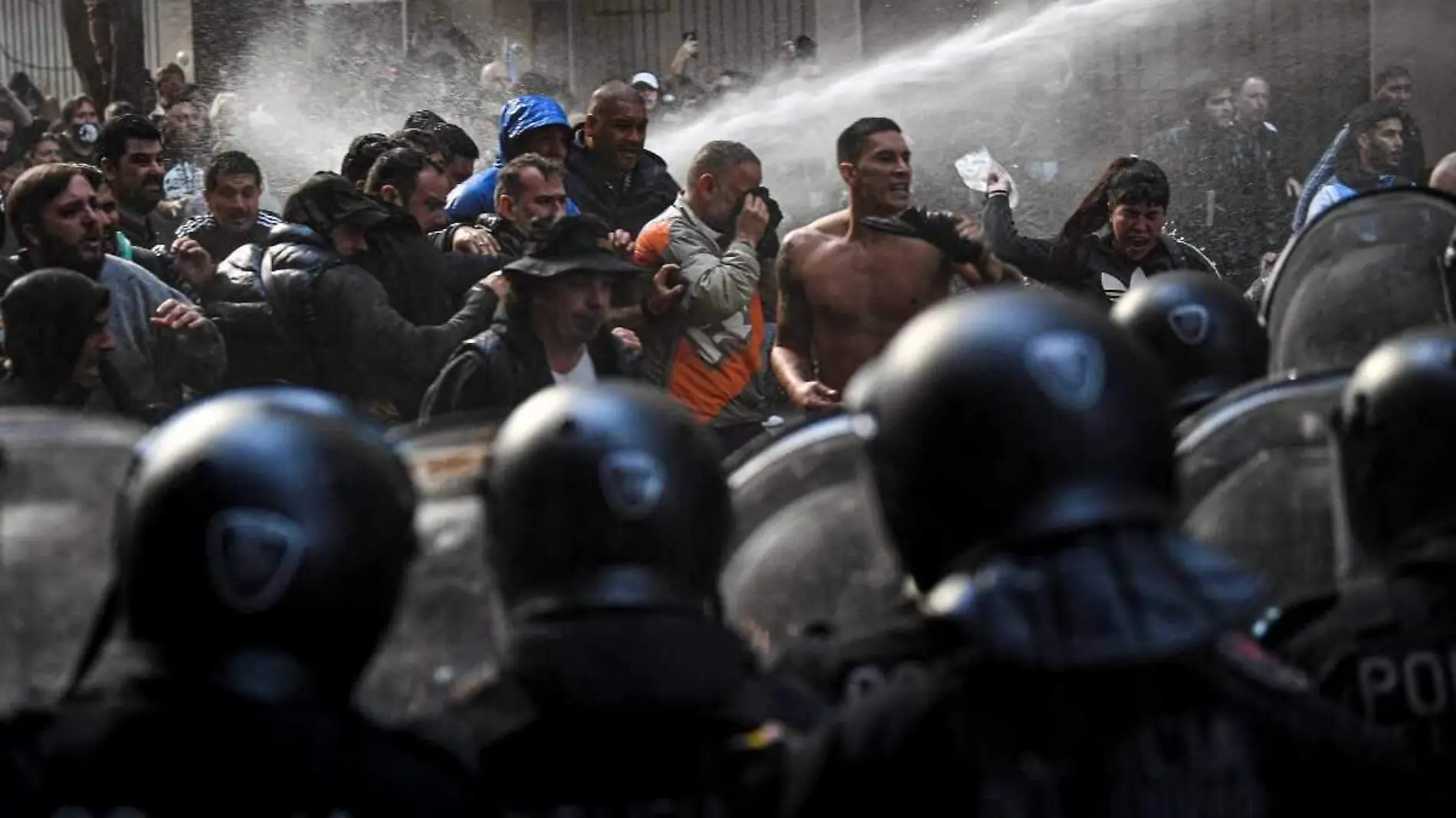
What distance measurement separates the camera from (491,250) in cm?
771

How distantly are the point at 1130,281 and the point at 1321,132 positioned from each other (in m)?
6.98

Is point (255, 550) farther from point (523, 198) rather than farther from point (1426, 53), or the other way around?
point (1426, 53)

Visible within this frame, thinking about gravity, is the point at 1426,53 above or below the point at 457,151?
above

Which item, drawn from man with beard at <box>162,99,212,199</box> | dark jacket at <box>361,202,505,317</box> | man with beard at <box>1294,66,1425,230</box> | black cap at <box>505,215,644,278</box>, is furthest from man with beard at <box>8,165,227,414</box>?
man with beard at <box>1294,66,1425,230</box>

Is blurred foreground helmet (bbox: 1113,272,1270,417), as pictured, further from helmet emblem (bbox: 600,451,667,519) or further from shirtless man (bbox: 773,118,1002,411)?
shirtless man (bbox: 773,118,1002,411)

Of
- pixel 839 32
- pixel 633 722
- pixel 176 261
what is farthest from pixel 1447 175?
pixel 839 32

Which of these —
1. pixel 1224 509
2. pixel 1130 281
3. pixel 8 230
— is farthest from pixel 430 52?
pixel 1224 509

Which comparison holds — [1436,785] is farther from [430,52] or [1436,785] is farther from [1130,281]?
[430,52]

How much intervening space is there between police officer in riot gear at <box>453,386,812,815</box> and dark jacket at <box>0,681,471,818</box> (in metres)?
0.20

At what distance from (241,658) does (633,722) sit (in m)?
0.51

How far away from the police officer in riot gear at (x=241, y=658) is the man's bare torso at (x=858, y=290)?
5242 millimetres

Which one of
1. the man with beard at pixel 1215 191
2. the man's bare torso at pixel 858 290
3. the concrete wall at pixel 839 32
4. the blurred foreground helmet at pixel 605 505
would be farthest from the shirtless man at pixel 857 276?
the concrete wall at pixel 839 32

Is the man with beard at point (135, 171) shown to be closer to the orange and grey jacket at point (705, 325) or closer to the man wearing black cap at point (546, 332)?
the orange and grey jacket at point (705, 325)

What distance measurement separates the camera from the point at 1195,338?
492 cm
